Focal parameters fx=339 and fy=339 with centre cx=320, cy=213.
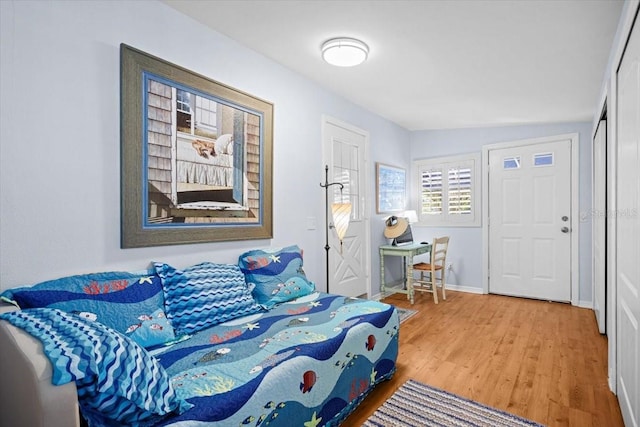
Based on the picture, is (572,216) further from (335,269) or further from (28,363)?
(28,363)

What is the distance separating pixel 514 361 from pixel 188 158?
2887mm

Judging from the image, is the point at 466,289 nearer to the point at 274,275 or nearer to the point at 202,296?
the point at 274,275

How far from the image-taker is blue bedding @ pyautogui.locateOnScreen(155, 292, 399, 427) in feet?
4.30

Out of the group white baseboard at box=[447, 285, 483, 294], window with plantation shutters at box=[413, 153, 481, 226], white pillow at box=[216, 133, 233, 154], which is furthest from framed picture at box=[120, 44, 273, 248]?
white baseboard at box=[447, 285, 483, 294]

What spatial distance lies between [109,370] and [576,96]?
435 centimetres

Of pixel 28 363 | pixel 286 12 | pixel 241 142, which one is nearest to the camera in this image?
pixel 28 363

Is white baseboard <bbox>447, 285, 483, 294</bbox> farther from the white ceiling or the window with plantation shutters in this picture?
the white ceiling

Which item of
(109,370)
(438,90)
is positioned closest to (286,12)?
(438,90)

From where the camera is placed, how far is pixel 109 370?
40.3 inches

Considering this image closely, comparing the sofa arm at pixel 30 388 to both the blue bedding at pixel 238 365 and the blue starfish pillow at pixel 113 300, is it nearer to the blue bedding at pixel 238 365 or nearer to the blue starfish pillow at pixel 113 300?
the blue bedding at pixel 238 365

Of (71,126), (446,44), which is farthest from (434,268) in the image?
(71,126)

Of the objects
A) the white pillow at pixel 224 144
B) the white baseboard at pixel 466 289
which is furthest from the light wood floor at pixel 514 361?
the white pillow at pixel 224 144

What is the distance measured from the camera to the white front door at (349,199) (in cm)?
358

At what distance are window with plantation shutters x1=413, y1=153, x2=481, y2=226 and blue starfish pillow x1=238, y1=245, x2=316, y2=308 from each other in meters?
3.16
